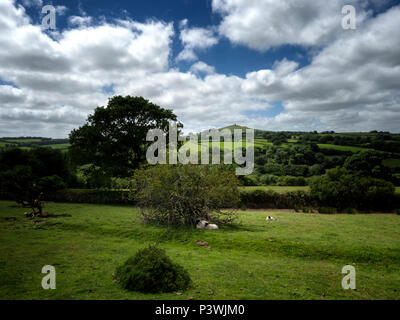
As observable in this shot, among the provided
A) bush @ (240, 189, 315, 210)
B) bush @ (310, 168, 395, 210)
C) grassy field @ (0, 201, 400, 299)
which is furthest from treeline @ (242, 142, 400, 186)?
grassy field @ (0, 201, 400, 299)

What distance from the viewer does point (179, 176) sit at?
1578cm

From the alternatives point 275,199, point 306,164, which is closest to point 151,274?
point 275,199

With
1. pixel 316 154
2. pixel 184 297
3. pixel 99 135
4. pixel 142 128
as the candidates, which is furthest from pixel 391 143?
pixel 184 297

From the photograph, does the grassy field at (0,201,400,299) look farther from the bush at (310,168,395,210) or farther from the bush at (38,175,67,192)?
the bush at (38,175,67,192)

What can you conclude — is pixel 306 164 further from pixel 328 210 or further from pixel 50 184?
pixel 50 184

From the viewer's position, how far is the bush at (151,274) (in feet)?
21.9

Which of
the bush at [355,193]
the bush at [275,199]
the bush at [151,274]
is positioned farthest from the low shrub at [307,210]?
the bush at [151,274]

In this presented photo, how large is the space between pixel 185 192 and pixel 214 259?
585 centimetres

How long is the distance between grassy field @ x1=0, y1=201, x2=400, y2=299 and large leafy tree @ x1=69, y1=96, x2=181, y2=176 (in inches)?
597

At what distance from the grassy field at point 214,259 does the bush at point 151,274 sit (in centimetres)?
28

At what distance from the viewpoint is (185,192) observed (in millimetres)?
15391

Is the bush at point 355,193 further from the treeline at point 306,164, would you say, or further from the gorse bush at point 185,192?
the gorse bush at point 185,192

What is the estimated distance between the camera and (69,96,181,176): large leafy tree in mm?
30906
